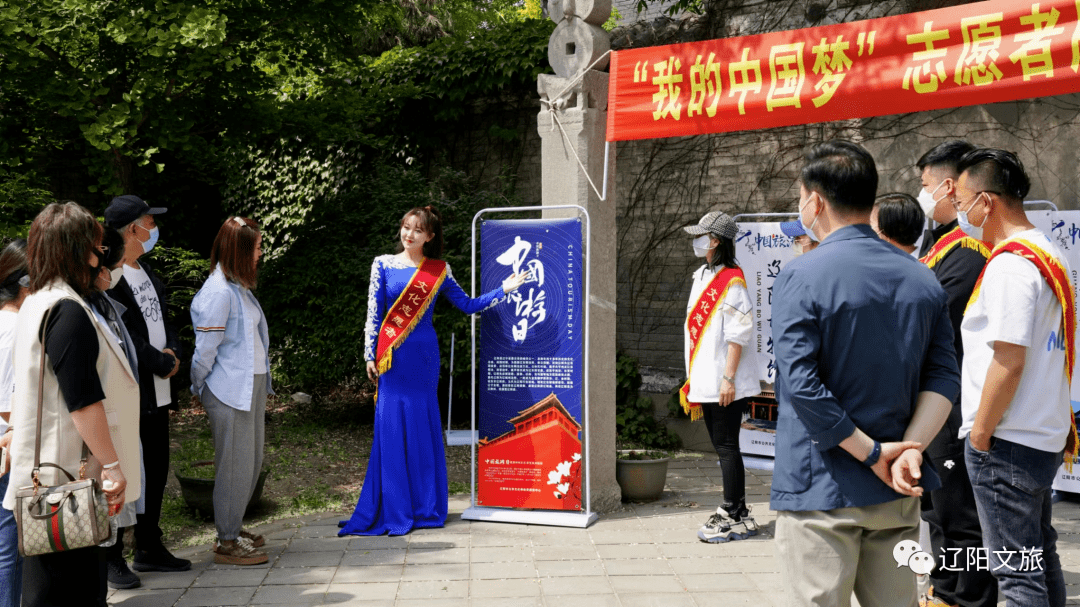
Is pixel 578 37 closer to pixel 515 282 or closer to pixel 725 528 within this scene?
pixel 515 282

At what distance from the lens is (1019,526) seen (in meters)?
2.95

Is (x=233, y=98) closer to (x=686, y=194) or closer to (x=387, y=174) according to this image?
(x=387, y=174)

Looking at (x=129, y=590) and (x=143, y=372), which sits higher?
(x=143, y=372)

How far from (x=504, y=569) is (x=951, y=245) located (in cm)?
271

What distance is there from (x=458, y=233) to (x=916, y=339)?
605cm

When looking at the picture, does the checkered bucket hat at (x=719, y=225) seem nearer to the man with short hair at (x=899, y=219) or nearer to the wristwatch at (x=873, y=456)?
the man with short hair at (x=899, y=219)

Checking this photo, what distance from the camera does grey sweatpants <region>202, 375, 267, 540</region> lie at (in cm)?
464

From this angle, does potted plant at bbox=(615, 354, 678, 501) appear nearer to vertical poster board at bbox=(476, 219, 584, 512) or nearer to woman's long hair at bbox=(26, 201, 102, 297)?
vertical poster board at bbox=(476, 219, 584, 512)

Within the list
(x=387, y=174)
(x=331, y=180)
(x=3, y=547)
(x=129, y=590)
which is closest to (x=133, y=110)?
(x=387, y=174)

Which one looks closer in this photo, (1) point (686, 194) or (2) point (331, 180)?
(1) point (686, 194)

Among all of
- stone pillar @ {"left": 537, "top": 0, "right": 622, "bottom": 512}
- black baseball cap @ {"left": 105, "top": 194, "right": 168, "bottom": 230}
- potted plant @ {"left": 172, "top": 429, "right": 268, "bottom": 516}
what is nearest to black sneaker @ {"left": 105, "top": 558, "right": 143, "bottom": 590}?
potted plant @ {"left": 172, "top": 429, "right": 268, "bottom": 516}

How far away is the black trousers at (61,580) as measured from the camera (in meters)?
2.89

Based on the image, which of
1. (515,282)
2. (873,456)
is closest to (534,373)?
(515,282)

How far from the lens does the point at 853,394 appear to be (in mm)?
2404
